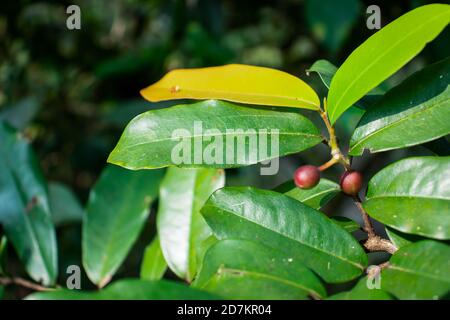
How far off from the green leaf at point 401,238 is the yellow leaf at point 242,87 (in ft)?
0.54

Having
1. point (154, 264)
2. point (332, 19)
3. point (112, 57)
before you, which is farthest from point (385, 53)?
point (112, 57)

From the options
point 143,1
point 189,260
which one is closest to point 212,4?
point 143,1

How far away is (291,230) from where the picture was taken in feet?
1.90

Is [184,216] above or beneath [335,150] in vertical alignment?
beneath

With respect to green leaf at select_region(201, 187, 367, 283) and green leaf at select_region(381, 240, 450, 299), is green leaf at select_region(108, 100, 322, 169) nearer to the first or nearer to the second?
green leaf at select_region(201, 187, 367, 283)

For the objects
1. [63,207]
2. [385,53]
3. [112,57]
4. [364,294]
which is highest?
[112,57]

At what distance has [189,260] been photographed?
789 millimetres

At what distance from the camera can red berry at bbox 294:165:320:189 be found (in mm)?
606

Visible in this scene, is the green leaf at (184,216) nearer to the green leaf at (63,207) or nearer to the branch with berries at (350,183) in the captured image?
the branch with berries at (350,183)

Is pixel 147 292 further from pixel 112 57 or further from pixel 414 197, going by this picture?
pixel 112 57

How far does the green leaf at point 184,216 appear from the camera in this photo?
0.79 meters

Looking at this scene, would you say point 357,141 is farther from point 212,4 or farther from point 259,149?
point 212,4

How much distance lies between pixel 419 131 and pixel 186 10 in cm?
161

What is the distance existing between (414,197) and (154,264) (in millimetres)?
468
